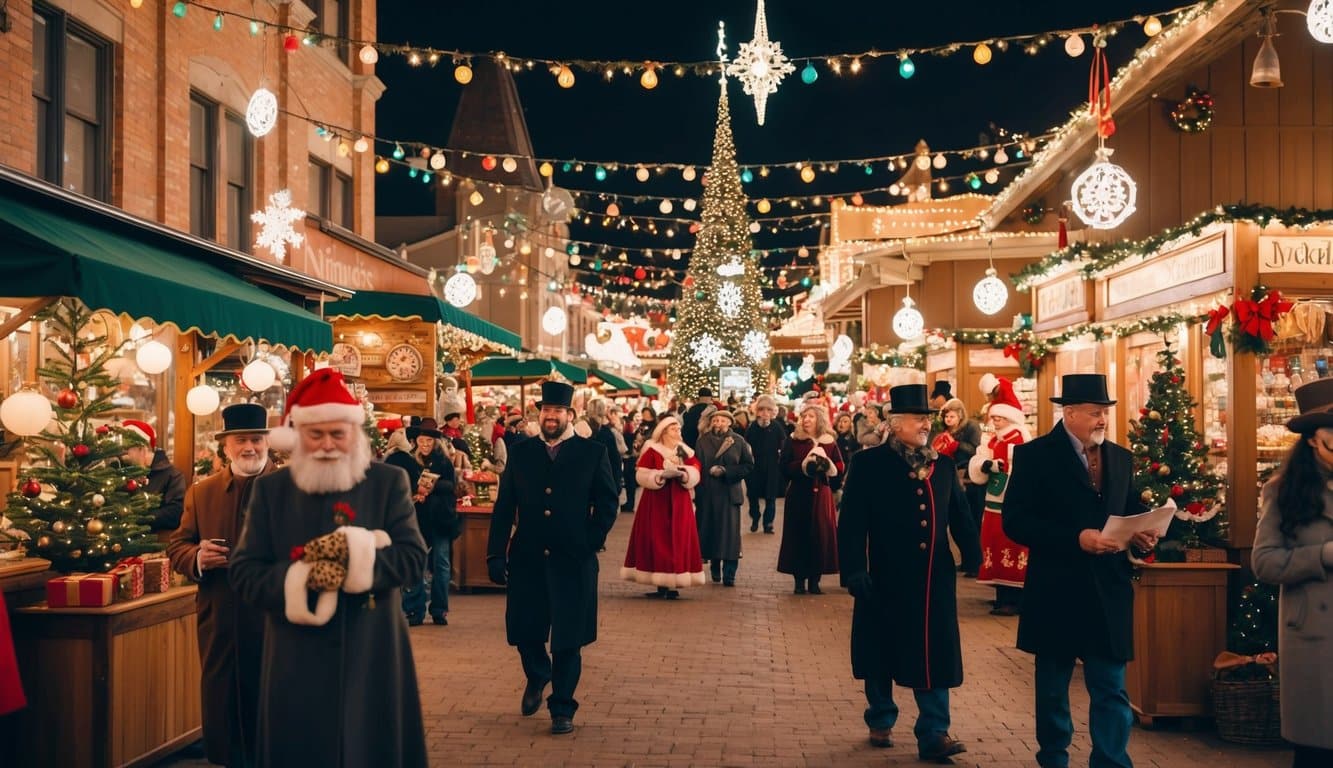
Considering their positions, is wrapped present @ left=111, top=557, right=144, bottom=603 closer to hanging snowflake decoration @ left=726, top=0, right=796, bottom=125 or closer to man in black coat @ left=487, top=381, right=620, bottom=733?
man in black coat @ left=487, top=381, right=620, bottom=733

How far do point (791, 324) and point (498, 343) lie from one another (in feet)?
158

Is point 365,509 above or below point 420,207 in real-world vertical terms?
below

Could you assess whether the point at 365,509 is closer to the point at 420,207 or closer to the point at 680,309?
the point at 680,309

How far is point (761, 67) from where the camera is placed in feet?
43.2

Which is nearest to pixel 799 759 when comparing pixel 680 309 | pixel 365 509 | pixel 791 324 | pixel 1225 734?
pixel 1225 734

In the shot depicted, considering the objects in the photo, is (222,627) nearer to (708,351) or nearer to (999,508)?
(999,508)

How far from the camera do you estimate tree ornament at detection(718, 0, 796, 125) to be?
13188 mm

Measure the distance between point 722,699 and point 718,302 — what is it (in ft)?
131

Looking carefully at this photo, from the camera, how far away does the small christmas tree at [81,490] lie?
260 inches

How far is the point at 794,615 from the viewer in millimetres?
12133

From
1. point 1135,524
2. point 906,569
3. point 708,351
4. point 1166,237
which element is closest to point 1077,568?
point 1135,524

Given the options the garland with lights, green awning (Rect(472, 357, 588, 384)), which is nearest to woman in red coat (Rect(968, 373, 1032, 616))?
the garland with lights

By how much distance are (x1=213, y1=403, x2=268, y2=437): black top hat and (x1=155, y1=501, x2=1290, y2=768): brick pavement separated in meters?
2.03

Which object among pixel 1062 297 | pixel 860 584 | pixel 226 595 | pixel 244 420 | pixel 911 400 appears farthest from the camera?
pixel 1062 297
